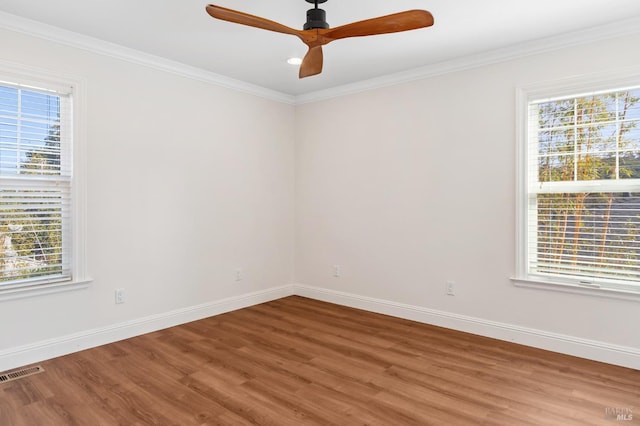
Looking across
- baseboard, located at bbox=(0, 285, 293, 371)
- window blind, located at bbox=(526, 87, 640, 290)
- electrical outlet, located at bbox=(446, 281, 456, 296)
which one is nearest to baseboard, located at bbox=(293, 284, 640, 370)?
electrical outlet, located at bbox=(446, 281, 456, 296)

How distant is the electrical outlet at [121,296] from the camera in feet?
11.3

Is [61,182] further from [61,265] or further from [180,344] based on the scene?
[180,344]

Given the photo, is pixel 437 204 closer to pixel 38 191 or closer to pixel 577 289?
pixel 577 289

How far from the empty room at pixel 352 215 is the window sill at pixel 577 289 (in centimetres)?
2

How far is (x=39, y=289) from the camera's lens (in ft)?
9.78

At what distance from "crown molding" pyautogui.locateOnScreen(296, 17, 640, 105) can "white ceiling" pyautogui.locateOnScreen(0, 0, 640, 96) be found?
50 mm

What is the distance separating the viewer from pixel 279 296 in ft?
16.2

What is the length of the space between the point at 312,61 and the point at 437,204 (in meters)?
1.95

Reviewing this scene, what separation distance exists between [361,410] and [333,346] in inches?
40.1

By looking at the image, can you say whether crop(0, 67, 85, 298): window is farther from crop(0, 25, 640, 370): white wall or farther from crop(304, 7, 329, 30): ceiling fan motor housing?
crop(304, 7, 329, 30): ceiling fan motor housing

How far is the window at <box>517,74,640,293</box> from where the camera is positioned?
295cm

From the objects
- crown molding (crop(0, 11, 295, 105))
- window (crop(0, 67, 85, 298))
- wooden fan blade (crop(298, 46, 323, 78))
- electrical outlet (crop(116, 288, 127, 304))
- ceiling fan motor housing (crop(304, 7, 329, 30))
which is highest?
crown molding (crop(0, 11, 295, 105))

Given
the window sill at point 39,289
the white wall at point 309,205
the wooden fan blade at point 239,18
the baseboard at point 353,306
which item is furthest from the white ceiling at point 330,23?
the baseboard at point 353,306

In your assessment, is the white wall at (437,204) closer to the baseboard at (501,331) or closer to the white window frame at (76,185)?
the baseboard at (501,331)
